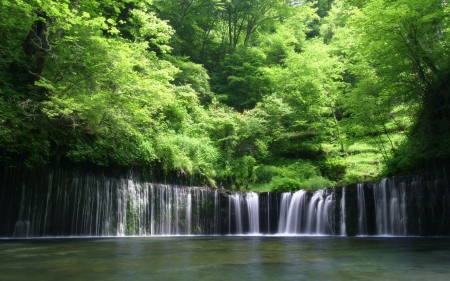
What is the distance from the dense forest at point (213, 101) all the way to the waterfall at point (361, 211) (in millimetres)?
1536

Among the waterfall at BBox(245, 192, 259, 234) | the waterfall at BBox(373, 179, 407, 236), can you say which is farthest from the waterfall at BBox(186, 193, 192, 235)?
the waterfall at BBox(373, 179, 407, 236)

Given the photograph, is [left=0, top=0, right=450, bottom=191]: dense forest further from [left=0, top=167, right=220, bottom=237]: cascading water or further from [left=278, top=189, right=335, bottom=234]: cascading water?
[left=278, top=189, right=335, bottom=234]: cascading water

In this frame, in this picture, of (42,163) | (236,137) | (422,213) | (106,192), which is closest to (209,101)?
(236,137)

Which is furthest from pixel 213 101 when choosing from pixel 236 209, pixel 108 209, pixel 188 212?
pixel 108 209

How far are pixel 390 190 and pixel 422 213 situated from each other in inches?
59.3

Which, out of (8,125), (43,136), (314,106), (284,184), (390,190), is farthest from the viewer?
(314,106)

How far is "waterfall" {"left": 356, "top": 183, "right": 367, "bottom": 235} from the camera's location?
1487cm

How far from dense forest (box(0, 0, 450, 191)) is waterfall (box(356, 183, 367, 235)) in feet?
5.04

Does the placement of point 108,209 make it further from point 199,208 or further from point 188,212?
point 199,208

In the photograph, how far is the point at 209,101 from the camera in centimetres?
2552

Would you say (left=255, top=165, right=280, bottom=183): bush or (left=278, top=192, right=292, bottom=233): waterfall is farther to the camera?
(left=255, top=165, right=280, bottom=183): bush

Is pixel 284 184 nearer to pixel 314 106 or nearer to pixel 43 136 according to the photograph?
pixel 314 106

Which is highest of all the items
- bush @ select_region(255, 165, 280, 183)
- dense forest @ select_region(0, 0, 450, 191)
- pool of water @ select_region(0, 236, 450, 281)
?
dense forest @ select_region(0, 0, 450, 191)

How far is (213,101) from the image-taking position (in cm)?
2328
